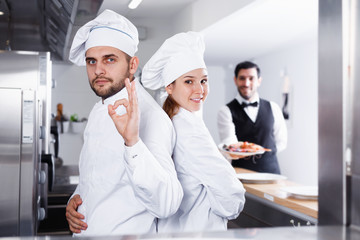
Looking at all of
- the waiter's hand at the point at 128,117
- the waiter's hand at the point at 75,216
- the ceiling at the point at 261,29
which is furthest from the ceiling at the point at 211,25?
the waiter's hand at the point at 75,216

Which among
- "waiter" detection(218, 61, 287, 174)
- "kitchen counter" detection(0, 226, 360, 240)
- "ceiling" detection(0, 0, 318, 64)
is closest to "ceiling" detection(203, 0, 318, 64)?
"ceiling" detection(0, 0, 318, 64)

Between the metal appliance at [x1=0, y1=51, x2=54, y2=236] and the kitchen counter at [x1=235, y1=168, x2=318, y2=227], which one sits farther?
the metal appliance at [x1=0, y1=51, x2=54, y2=236]

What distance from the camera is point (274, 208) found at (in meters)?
1.69

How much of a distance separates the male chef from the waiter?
1716 mm

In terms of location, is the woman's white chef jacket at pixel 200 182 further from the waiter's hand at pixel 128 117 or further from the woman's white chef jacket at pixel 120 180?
the waiter's hand at pixel 128 117

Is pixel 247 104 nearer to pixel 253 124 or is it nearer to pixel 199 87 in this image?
pixel 253 124

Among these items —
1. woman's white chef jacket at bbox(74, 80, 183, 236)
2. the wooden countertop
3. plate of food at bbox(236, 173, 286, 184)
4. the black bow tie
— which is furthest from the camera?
the black bow tie

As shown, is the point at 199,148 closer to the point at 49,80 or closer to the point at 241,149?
the point at 241,149

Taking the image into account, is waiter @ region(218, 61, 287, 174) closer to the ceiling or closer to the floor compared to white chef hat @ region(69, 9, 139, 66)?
closer to the floor

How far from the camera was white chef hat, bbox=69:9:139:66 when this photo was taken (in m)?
1.11

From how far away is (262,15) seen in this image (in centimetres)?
303

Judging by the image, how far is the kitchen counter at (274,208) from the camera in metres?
1.46

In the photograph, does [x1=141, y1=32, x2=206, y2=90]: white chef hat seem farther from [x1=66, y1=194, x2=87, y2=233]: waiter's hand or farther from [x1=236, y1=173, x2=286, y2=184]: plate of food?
[x1=236, y1=173, x2=286, y2=184]: plate of food

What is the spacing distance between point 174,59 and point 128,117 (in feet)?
1.35
